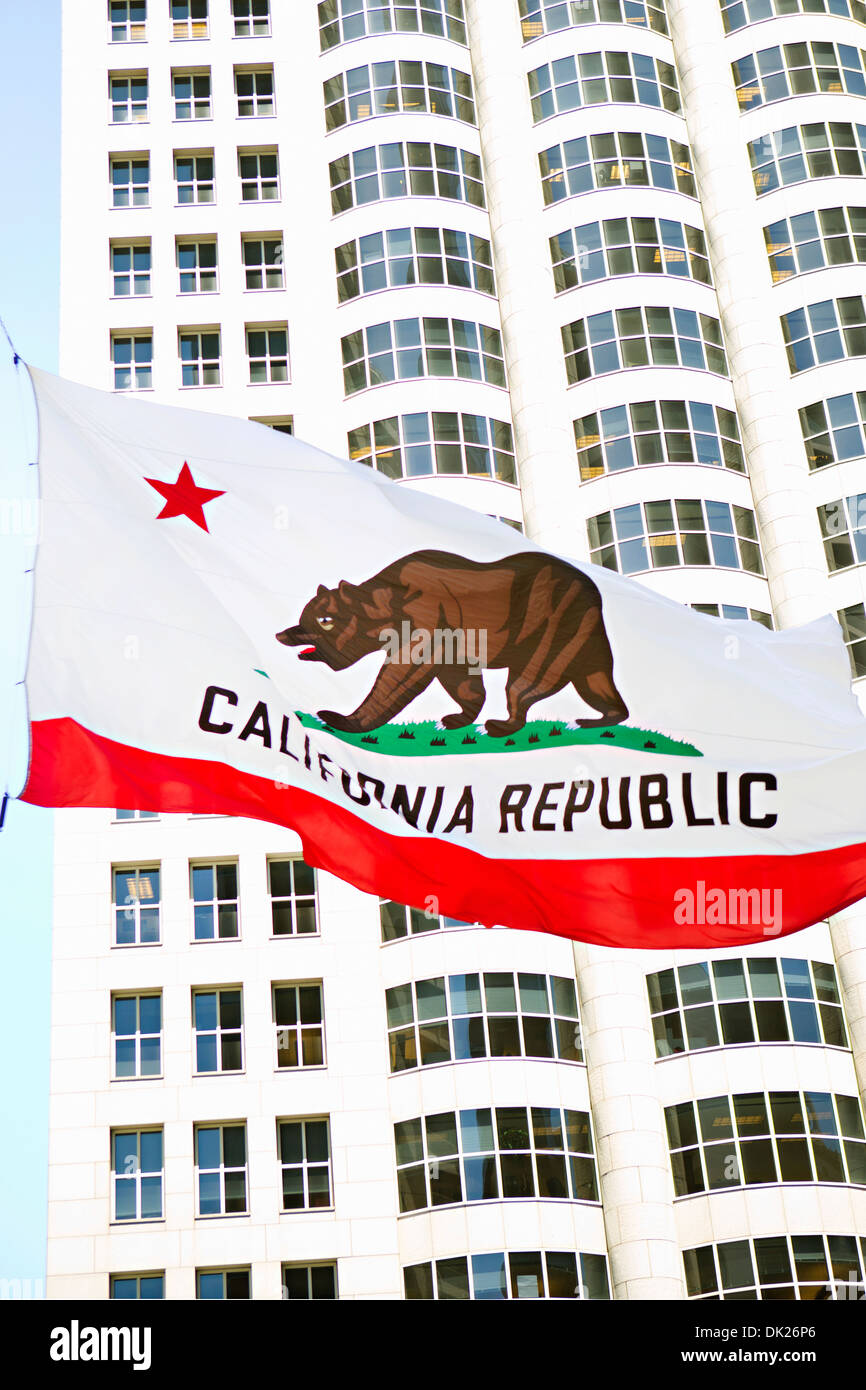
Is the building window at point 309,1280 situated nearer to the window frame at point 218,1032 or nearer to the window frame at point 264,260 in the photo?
the window frame at point 218,1032

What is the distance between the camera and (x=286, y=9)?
205 feet

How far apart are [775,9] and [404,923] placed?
3538 cm

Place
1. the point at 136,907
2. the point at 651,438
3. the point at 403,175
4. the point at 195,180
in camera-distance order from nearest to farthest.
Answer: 1. the point at 136,907
2. the point at 651,438
3. the point at 403,175
4. the point at 195,180

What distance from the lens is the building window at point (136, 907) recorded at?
160ft

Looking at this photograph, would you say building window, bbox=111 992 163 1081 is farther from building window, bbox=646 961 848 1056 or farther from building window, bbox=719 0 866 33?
building window, bbox=719 0 866 33

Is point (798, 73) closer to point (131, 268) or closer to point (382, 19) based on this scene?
point (382, 19)

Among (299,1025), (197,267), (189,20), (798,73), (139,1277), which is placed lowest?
(139,1277)

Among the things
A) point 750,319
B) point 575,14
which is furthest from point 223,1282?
point 575,14

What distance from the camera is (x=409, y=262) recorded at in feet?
188

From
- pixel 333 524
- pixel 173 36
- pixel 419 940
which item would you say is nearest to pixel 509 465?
pixel 419 940

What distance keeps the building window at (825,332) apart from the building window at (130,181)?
21.9 meters

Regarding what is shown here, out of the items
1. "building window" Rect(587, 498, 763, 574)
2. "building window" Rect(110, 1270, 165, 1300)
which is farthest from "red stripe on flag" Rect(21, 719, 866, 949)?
"building window" Rect(587, 498, 763, 574)

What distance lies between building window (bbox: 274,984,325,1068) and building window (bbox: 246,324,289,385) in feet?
65.7

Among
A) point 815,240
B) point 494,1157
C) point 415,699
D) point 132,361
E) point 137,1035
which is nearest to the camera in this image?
point 415,699
